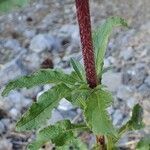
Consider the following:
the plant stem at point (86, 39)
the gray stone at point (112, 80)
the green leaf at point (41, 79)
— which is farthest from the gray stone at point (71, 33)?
the plant stem at point (86, 39)

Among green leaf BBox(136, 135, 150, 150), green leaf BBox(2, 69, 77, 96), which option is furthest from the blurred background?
green leaf BBox(2, 69, 77, 96)

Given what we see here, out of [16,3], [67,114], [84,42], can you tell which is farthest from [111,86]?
[16,3]

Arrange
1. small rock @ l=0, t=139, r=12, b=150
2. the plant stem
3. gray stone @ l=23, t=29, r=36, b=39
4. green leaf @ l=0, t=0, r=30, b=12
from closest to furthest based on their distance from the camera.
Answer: green leaf @ l=0, t=0, r=30, b=12
the plant stem
small rock @ l=0, t=139, r=12, b=150
gray stone @ l=23, t=29, r=36, b=39

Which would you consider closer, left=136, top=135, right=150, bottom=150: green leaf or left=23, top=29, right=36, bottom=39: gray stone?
left=136, top=135, right=150, bottom=150: green leaf

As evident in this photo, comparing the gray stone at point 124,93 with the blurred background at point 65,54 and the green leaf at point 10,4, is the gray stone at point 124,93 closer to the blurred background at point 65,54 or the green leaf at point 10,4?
the blurred background at point 65,54

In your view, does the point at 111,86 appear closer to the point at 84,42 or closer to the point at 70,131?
the point at 70,131

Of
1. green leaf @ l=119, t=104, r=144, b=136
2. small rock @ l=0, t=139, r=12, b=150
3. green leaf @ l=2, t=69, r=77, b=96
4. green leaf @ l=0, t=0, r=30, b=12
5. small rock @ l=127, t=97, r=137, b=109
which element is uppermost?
green leaf @ l=0, t=0, r=30, b=12

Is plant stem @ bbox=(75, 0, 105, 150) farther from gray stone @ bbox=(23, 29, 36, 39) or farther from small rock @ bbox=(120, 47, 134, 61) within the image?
gray stone @ bbox=(23, 29, 36, 39)
